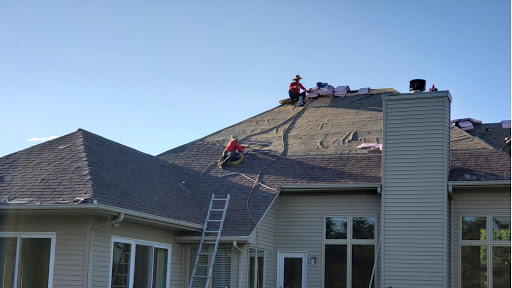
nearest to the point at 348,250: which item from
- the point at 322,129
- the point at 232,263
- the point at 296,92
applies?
the point at 232,263

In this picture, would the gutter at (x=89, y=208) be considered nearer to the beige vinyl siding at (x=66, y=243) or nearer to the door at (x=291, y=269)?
the beige vinyl siding at (x=66, y=243)

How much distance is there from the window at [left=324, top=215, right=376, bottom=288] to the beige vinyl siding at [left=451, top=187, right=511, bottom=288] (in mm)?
1906

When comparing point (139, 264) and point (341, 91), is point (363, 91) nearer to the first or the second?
point (341, 91)

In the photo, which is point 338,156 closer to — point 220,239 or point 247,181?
point 247,181

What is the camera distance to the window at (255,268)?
1648cm

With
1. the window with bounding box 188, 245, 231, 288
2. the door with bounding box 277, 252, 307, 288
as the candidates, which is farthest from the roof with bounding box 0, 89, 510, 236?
the door with bounding box 277, 252, 307, 288

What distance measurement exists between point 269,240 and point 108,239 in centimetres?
482

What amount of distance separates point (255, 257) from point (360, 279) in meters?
2.64

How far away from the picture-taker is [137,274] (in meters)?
14.6

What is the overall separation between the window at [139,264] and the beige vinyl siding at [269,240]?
211cm


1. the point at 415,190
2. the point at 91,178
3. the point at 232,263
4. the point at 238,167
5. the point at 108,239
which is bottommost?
the point at 232,263

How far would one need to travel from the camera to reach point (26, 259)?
13.3 meters

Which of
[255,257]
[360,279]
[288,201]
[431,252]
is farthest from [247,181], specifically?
[431,252]

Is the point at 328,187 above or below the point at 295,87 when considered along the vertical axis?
below
